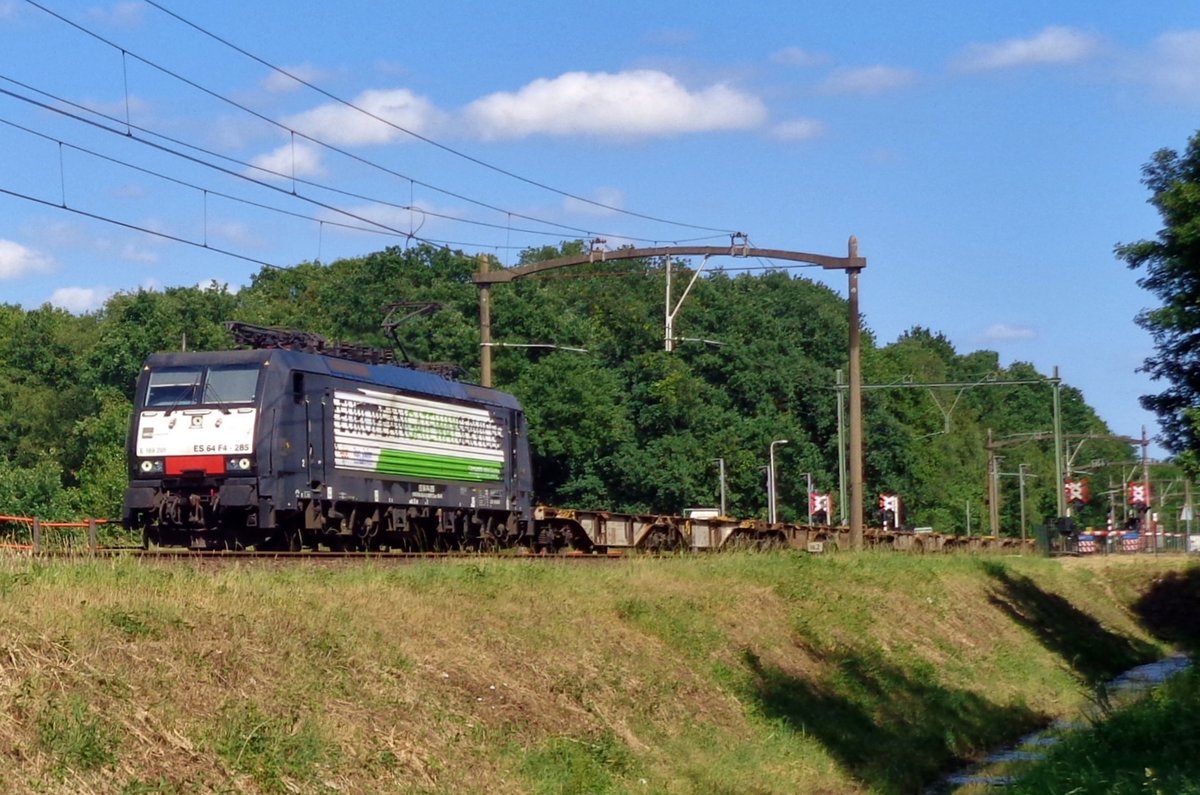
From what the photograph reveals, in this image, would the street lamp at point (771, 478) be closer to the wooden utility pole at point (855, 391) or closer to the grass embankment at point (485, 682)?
the wooden utility pole at point (855, 391)

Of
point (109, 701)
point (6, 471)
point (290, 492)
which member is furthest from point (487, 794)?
point (6, 471)

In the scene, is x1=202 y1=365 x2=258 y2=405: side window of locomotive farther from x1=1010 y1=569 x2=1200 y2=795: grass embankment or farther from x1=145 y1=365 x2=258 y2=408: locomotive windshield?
x1=1010 y1=569 x2=1200 y2=795: grass embankment

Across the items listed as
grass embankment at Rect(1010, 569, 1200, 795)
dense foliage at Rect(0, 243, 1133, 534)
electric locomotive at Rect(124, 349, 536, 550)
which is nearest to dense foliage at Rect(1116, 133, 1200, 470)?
grass embankment at Rect(1010, 569, 1200, 795)

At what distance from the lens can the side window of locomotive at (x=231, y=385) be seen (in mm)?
26922

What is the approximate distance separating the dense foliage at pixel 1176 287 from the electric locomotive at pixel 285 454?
15.2 m

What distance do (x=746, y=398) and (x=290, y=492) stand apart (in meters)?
55.5

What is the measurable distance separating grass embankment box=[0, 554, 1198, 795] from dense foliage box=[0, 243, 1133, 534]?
41.0 m

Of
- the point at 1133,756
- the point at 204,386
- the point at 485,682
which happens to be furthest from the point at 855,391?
the point at 485,682

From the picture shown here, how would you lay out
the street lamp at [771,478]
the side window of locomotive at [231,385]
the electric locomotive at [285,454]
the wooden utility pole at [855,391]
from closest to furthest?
the electric locomotive at [285,454] → the side window of locomotive at [231,385] → the wooden utility pole at [855,391] → the street lamp at [771,478]

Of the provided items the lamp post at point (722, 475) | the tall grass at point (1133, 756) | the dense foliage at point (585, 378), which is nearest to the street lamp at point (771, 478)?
the dense foliage at point (585, 378)

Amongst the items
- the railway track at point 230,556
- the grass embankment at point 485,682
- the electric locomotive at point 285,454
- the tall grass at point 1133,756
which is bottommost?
the tall grass at point 1133,756

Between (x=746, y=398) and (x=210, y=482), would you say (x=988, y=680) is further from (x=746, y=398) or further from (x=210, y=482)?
(x=746, y=398)

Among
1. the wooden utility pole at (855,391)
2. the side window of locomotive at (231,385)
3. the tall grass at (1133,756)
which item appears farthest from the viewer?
the wooden utility pole at (855,391)

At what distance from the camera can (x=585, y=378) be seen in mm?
73125
